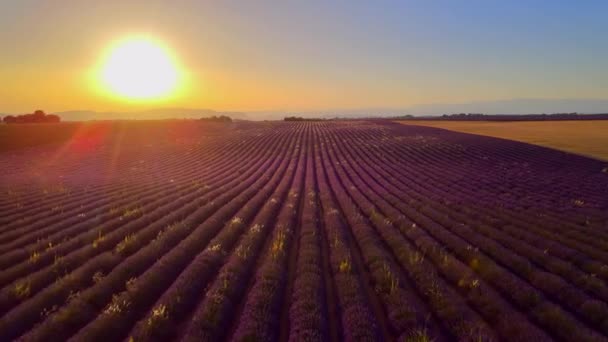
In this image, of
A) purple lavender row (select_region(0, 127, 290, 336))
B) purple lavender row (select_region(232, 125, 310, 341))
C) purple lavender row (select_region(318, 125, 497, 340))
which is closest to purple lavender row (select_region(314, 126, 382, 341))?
purple lavender row (select_region(318, 125, 497, 340))

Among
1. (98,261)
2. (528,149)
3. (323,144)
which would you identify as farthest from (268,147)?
(98,261)

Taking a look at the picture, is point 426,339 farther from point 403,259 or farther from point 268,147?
point 268,147

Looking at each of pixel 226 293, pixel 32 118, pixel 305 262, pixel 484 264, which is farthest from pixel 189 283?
→ pixel 32 118

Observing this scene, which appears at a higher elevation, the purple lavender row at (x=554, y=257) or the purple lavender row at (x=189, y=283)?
the purple lavender row at (x=189, y=283)

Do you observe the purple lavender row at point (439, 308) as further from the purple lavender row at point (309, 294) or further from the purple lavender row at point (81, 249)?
the purple lavender row at point (81, 249)

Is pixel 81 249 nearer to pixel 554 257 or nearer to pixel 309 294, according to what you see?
pixel 309 294

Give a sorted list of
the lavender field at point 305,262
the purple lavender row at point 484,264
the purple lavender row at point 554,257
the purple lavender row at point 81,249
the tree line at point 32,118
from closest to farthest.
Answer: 1. the purple lavender row at point 484,264
2. the lavender field at point 305,262
3. the purple lavender row at point 81,249
4. the purple lavender row at point 554,257
5. the tree line at point 32,118

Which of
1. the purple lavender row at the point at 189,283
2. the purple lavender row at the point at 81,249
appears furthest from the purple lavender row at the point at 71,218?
the purple lavender row at the point at 189,283

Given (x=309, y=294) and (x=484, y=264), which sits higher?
(x=309, y=294)

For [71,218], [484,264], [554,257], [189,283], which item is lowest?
[554,257]

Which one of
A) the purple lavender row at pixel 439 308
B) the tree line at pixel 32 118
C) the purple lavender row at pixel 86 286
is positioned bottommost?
the purple lavender row at pixel 439 308
